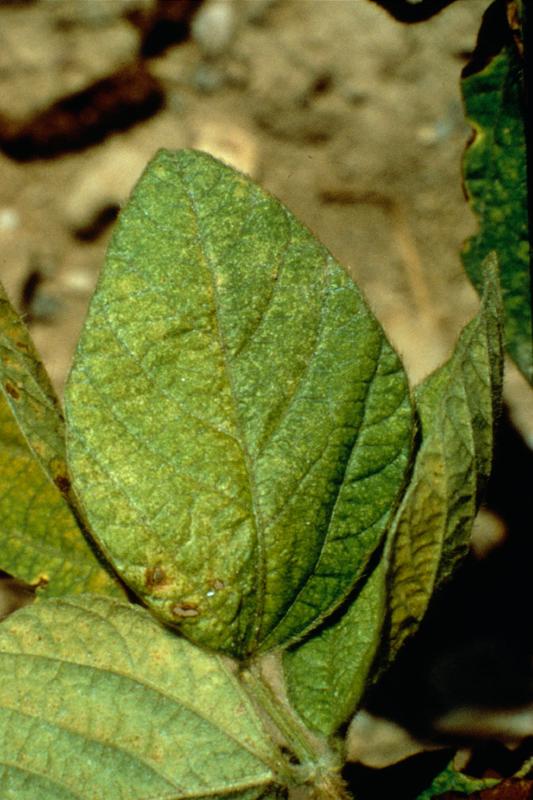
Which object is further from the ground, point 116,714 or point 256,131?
point 256,131

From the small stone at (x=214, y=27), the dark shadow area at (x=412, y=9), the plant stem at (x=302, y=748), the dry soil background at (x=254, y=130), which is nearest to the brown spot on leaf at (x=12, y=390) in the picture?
the plant stem at (x=302, y=748)

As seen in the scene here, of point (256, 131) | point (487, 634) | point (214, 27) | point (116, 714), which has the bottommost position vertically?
point (487, 634)

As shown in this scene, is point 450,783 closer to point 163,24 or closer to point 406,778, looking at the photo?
point 406,778

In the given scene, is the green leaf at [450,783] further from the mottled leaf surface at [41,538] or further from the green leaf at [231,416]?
the mottled leaf surface at [41,538]

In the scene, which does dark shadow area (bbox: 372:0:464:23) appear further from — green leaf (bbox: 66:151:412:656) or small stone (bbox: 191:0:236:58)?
small stone (bbox: 191:0:236:58)

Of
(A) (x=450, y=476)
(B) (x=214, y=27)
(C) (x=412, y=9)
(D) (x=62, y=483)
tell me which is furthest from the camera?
(B) (x=214, y=27)

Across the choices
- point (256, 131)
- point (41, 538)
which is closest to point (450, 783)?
point (41, 538)

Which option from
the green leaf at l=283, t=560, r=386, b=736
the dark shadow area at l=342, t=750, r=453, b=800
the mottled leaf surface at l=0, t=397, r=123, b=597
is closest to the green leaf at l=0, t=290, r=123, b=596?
the mottled leaf surface at l=0, t=397, r=123, b=597
